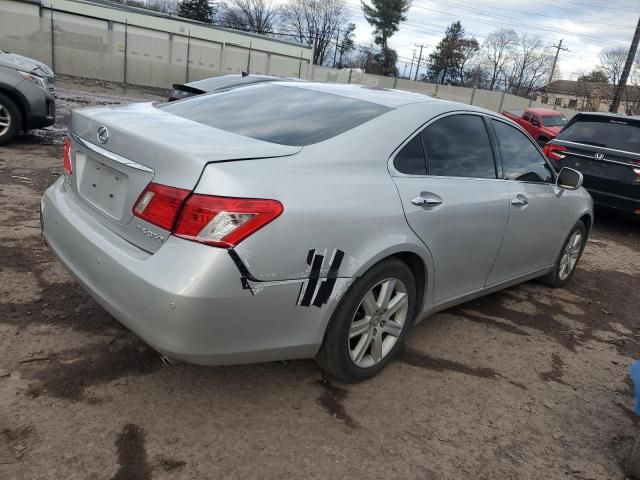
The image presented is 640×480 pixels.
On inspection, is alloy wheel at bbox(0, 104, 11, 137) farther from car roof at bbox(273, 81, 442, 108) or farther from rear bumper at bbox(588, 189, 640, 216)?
rear bumper at bbox(588, 189, 640, 216)

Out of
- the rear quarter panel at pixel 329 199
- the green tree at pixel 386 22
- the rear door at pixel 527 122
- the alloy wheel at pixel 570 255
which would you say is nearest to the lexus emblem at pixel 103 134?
the rear quarter panel at pixel 329 199

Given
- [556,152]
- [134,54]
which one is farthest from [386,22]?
[556,152]

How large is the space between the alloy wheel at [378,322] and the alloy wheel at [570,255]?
100 inches

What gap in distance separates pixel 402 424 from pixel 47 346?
196 cm

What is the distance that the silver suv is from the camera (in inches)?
287

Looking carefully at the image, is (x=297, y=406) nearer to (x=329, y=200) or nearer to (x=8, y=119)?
(x=329, y=200)

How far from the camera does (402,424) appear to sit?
2.66 meters

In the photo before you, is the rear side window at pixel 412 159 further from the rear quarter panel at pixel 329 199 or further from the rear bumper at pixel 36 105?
the rear bumper at pixel 36 105

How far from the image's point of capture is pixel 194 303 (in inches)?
82.4

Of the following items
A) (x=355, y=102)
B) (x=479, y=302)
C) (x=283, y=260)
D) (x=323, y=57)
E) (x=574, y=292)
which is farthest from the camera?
(x=323, y=57)

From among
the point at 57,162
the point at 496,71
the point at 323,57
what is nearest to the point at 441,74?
the point at 496,71

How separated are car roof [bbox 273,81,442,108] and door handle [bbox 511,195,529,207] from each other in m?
0.93

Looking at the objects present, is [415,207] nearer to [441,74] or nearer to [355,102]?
[355,102]

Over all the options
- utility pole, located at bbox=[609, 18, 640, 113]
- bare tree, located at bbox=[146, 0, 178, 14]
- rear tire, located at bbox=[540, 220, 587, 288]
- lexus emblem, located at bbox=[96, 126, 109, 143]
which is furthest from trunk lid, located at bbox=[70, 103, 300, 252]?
bare tree, located at bbox=[146, 0, 178, 14]
